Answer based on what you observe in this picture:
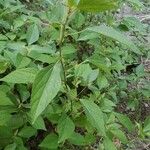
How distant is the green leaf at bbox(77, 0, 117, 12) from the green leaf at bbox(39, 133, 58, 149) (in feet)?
2.46

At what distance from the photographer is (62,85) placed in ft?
5.28

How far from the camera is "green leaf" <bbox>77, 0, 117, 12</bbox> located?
1058 millimetres

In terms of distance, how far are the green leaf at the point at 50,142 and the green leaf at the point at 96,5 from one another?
75cm

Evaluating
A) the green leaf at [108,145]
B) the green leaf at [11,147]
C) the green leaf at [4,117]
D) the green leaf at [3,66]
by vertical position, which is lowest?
the green leaf at [108,145]

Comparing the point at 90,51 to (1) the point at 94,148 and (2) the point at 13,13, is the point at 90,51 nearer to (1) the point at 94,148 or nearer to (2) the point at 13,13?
(2) the point at 13,13

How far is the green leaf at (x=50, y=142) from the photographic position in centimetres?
163

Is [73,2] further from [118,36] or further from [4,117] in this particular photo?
[4,117]

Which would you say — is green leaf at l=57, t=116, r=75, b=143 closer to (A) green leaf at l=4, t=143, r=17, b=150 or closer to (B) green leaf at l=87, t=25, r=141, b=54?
(A) green leaf at l=4, t=143, r=17, b=150

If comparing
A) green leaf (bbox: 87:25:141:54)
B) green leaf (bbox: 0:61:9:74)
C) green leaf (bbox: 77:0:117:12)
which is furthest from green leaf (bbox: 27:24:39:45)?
green leaf (bbox: 77:0:117:12)

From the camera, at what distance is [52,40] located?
2.09 metres

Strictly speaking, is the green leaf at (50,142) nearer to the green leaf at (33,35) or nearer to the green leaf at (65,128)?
the green leaf at (65,128)

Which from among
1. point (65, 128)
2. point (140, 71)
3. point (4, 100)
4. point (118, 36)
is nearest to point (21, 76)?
point (4, 100)

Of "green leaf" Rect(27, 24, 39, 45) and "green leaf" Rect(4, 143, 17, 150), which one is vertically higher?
"green leaf" Rect(27, 24, 39, 45)

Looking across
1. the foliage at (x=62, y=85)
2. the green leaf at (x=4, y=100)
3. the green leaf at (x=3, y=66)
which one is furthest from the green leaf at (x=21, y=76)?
the green leaf at (x=3, y=66)
